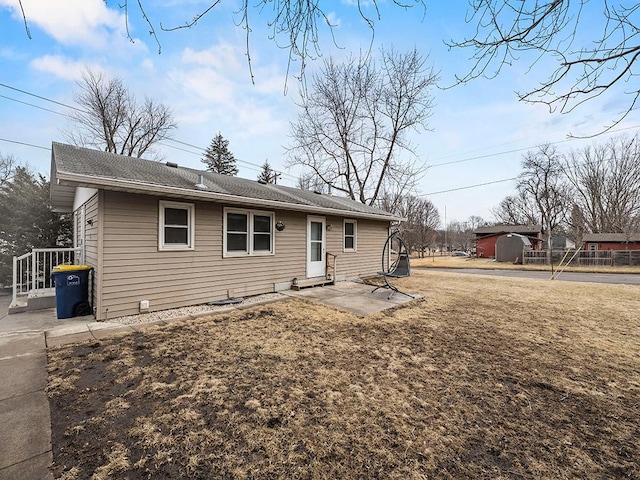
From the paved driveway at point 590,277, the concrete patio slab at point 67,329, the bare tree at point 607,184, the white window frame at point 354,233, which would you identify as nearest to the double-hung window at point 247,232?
the concrete patio slab at point 67,329

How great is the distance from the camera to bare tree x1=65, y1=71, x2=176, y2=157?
16547 millimetres

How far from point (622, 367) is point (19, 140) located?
74.0 ft

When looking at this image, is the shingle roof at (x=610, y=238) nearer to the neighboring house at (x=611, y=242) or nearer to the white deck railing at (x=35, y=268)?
the neighboring house at (x=611, y=242)

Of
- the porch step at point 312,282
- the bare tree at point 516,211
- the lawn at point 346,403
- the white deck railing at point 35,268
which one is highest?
the bare tree at point 516,211

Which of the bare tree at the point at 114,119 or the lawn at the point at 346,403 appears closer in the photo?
the lawn at the point at 346,403

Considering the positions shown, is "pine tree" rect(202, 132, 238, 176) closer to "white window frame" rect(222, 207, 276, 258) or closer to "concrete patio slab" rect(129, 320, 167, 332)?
"white window frame" rect(222, 207, 276, 258)

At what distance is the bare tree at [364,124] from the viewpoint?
1590 centimetres

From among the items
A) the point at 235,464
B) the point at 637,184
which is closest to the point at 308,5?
the point at 235,464

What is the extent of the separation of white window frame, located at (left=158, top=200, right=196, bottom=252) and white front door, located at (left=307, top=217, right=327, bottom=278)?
11.3 feet

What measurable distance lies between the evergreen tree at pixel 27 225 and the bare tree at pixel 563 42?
49.1 feet

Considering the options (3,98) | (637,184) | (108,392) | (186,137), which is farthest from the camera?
(637,184)

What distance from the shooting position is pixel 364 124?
17656mm

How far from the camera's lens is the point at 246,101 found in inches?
257

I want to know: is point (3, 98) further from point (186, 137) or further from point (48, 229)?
point (186, 137)
